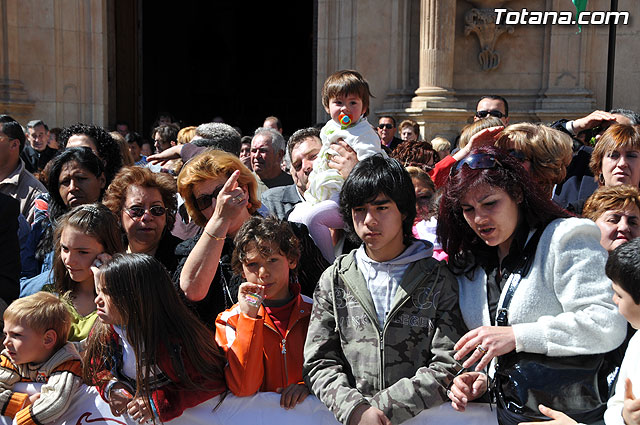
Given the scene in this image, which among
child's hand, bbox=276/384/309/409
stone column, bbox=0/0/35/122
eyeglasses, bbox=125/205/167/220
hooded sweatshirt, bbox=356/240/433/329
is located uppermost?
stone column, bbox=0/0/35/122

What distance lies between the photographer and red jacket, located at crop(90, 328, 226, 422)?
9.68ft

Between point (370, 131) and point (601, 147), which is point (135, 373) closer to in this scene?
point (370, 131)

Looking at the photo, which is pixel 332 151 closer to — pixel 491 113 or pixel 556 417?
pixel 556 417

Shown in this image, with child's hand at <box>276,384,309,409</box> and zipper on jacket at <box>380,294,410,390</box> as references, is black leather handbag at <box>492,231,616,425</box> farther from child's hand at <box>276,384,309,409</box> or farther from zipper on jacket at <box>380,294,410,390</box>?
child's hand at <box>276,384,309,409</box>

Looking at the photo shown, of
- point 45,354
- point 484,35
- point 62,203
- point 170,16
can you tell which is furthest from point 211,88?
→ point 45,354

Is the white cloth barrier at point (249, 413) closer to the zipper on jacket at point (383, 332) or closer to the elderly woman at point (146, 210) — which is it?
the zipper on jacket at point (383, 332)

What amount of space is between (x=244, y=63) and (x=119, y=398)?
15.8 metres

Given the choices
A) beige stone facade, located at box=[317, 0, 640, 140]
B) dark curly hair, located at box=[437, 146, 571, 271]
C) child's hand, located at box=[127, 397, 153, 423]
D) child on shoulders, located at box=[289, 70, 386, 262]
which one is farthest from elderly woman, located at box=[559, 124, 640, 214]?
beige stone facade, located at box=[317, 0, 640, 140]

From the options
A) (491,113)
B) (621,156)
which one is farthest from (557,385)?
(491,113)

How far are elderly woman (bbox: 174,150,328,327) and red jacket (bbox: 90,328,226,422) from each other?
331mm

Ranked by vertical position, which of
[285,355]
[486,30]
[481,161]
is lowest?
[285,355]

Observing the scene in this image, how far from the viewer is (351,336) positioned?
9.32 feet

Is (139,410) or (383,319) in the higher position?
(383,319)

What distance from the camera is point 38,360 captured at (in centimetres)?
320
